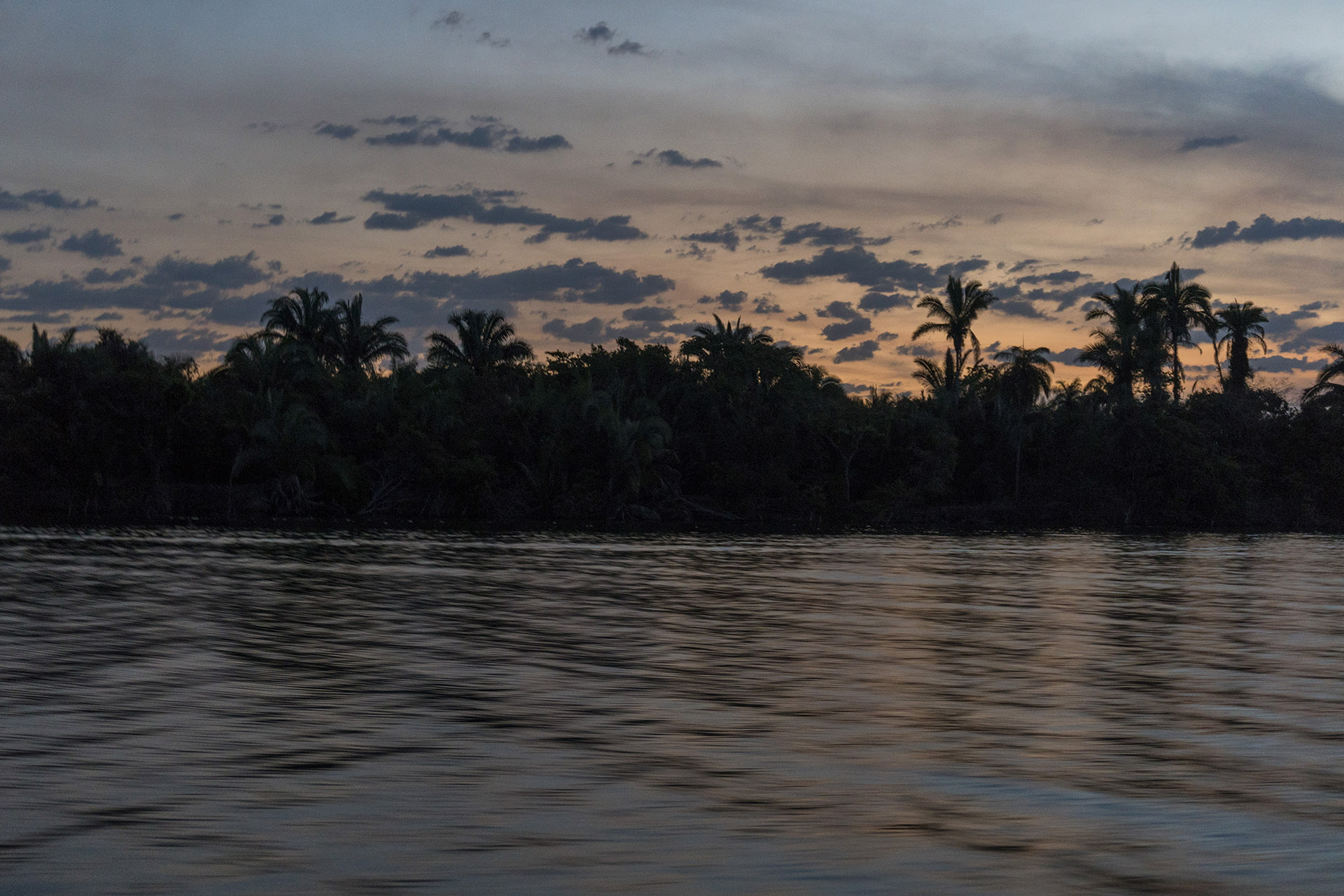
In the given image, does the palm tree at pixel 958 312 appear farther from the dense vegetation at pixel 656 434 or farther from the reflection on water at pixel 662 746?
the reflection on water at pixel 662 746

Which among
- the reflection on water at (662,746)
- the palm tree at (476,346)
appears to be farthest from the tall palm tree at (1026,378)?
the reflection on water at (662,746)

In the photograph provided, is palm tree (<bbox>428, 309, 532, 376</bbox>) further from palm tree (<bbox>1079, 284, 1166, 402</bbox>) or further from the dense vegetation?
palm tree (<bbox>1079, 284, 1166, 402</bbox>)

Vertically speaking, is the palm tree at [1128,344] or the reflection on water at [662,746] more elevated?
the palm tree at [1128,344]

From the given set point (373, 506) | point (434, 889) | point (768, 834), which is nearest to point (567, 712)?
point (768, 834)

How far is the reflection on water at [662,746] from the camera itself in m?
5.27

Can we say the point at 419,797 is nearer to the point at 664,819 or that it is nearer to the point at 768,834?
the point at 664,819

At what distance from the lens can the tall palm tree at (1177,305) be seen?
70.8 meters

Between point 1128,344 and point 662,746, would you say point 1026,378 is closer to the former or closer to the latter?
point 1128,344

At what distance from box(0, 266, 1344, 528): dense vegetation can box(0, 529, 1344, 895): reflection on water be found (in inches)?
1535

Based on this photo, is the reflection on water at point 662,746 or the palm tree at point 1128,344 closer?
the reflection on water at point 662,746

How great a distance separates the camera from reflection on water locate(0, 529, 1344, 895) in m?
5.27

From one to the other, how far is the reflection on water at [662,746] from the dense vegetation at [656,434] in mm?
38998

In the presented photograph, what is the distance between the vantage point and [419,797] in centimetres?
636

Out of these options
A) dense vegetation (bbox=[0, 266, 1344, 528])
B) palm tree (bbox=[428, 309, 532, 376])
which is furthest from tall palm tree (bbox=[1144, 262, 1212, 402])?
palm tree (bbox=[428, 309, 532, 376])
